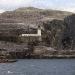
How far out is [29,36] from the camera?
6058 inches

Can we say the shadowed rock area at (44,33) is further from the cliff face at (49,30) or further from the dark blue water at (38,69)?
the dark blue water at (38,69)

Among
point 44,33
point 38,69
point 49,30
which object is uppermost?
point 49,30

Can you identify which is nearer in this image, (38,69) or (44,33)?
(38,69)

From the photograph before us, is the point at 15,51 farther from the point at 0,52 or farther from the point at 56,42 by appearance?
the point at 56,42

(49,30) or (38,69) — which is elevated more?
(49,30)

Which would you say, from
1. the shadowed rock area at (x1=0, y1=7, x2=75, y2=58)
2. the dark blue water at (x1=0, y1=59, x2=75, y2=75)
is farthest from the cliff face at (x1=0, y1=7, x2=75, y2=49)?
the dark blue water at (x1=0, y1=59, x2=75, y2=75)

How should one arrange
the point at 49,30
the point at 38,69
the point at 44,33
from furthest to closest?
the point at 49,30, the point at 44,33, the point at 38,69

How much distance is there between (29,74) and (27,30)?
10273 centimetres

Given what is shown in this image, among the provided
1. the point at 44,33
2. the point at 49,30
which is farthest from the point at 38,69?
the point at 49,30

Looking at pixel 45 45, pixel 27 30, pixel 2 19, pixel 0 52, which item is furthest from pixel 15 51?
pixel 2 19

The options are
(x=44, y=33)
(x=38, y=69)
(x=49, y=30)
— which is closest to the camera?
(x=38, y=69)

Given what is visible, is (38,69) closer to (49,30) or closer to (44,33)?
(44,33)

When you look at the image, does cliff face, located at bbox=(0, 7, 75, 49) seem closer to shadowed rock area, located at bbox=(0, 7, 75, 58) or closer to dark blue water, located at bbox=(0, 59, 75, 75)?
shadowed rock area, located at bbox=(0, 7, 75, 58)

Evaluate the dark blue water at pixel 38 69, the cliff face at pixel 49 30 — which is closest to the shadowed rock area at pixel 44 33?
the cliff face at pixel 49 30
